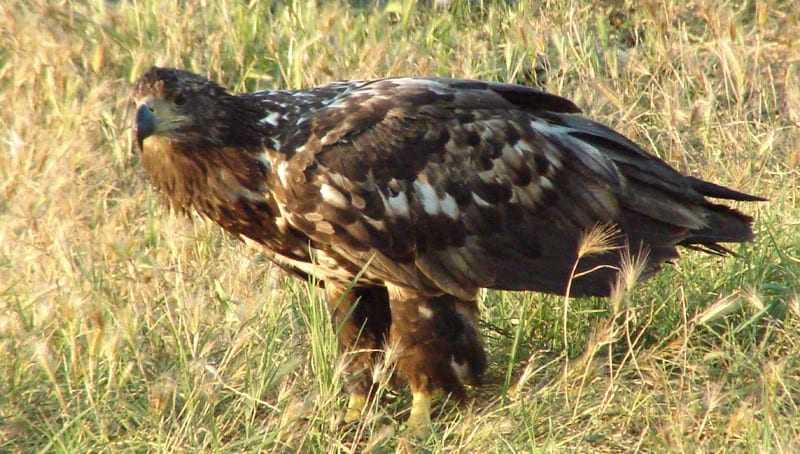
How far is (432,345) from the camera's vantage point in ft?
16.9

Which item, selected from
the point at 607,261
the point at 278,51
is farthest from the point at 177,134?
the point at 278,51

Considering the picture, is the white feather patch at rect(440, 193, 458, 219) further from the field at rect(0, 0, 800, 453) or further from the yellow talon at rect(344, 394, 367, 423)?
the yellow talon at rect(344, 394, 367, 423)

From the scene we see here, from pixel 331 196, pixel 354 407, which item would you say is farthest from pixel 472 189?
pixel 354 407

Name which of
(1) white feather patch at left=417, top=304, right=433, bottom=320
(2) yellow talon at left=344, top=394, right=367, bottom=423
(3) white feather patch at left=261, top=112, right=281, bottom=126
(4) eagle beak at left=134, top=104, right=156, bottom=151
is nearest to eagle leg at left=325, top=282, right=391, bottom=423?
(2) yellow talon at left=344, top=394, right=367, bottom=423

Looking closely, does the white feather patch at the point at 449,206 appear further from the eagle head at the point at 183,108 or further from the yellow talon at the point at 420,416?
the eagle head at the point at 183,108

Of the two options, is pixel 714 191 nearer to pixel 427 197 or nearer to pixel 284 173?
pixel 427 197

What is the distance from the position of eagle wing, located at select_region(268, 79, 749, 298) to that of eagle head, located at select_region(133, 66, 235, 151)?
275 millimetres

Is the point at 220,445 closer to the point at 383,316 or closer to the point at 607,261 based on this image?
the point at 383,316

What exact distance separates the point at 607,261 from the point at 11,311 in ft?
7.07

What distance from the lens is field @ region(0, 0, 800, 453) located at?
4680mm

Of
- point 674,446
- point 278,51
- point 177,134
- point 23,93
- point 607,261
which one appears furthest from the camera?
point 278,51

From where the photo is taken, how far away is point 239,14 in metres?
7.80

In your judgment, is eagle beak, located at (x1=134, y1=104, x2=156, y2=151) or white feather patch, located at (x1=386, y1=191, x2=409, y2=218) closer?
eagle beak, located at (x1=134, y1=104, x2=156, y2=151)

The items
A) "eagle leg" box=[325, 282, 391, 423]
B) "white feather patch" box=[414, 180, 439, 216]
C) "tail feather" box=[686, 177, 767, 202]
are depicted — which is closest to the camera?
"white feather patch" box=[414, 180, 439, 216]
